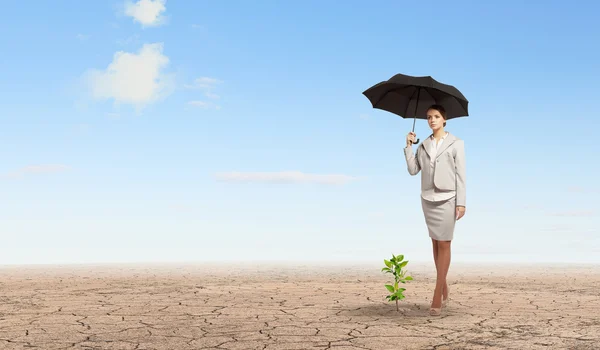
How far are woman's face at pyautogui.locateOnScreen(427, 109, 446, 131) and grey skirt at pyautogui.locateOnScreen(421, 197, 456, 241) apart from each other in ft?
2.53

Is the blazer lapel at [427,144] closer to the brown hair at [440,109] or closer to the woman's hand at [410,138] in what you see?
the woman's hand at [410,138]

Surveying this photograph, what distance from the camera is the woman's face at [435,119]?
19.1 ft

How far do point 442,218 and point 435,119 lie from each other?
1.02 metres

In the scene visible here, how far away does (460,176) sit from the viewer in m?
5.64

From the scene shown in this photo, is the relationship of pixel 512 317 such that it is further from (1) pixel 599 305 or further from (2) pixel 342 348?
(2) pixel 342 348

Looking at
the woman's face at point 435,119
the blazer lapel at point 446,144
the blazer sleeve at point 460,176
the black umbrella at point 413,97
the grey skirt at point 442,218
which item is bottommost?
the grey skirt at point 442,218

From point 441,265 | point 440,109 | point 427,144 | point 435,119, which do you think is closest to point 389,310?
point 441,265

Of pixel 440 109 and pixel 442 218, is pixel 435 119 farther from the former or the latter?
pixel 442 218

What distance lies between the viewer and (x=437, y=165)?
18.5 feet

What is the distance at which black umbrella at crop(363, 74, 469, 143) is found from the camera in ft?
19.2

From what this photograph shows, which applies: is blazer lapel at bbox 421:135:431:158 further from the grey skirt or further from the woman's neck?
the grey skirt

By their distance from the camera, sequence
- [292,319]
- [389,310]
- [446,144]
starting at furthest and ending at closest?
[389,310] < [446,144] < [292,319]

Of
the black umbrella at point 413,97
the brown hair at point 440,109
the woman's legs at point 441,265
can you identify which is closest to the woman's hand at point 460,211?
the woman's legs at point 441,265

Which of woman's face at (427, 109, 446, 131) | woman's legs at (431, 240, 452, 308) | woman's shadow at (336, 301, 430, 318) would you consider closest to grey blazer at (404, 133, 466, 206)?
woman's face at (427, 109, 446, 131)
